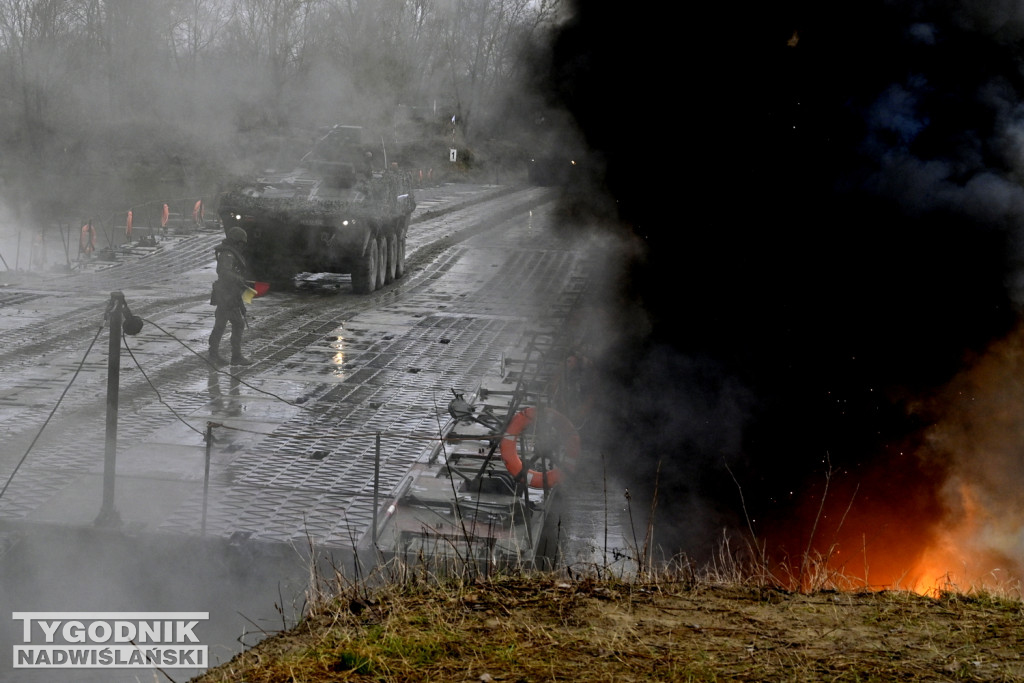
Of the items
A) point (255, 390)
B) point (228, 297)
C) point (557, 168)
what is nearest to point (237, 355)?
point (228, 297)

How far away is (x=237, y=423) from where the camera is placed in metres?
9.80

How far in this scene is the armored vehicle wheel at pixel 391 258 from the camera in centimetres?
1783

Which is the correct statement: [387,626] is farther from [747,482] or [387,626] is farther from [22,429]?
[22,429]

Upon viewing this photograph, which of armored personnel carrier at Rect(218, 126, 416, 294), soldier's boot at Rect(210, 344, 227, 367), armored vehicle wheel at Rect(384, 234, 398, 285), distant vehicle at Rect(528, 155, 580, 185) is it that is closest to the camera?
soldier's boot at Rect(210, 344, 227, 367)

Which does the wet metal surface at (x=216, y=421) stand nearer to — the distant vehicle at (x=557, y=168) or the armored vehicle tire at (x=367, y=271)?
the armored vehicle tire at (x=367, y=271)

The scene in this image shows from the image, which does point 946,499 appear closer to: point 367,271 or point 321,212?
point 321,212

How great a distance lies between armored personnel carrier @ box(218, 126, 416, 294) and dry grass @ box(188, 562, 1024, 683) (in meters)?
11.3

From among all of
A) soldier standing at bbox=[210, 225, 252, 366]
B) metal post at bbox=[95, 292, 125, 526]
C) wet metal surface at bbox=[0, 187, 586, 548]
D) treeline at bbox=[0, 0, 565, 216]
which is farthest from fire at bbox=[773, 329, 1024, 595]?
soldier standing at bbox=[210, 225, 252, 366]

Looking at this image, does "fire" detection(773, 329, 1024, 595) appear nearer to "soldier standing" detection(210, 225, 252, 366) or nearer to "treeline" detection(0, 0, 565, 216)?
"treeline" detection(0, 0, 565, 216)

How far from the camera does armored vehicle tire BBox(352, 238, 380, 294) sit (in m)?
16.5

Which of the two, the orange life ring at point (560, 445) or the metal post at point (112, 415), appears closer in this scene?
the metal post at point (112, 415)

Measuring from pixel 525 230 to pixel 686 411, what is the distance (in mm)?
15310

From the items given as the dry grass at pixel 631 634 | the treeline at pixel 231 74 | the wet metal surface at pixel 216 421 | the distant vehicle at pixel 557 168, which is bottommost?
the wet metal surface at pixel 216 421

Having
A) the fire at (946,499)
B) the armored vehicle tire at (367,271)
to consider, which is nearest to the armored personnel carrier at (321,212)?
the armored vehicle tire at (367,271)
